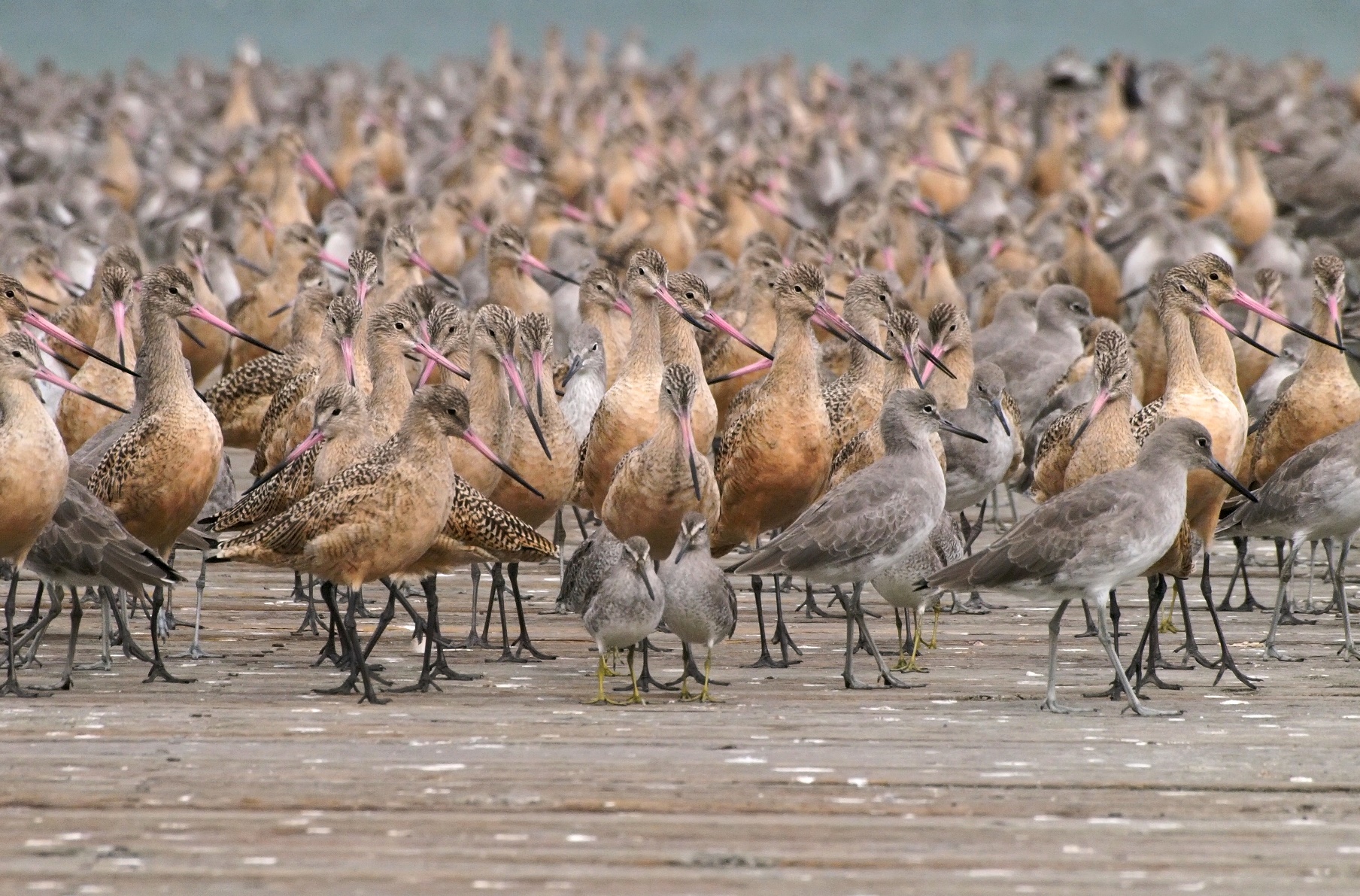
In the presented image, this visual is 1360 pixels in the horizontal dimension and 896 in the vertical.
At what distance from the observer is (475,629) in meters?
8.62

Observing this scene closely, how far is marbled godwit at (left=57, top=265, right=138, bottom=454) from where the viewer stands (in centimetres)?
1008

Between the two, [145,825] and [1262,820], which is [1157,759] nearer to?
[1262,820]

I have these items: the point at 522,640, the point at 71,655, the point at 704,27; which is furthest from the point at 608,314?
the point at 704,27

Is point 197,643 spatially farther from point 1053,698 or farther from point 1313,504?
point 1313,504

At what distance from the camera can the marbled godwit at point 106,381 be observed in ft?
33.1

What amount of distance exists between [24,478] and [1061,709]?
353 cm

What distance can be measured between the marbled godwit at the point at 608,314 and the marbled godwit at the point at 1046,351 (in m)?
2.10

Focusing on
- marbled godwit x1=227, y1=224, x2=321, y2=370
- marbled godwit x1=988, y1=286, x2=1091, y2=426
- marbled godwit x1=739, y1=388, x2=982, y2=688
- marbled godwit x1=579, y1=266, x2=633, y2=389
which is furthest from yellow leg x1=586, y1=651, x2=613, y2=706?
marbled godwit x1=227, y1=224, x2=321, y2=370

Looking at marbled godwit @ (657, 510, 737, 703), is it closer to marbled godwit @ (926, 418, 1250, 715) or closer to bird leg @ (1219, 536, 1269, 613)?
marbled godwit @ (926, 418, 1250, 715)

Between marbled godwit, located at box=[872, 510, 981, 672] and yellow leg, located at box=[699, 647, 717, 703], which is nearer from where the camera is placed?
yellow leg, located at box=[699, 647, 717, 703]

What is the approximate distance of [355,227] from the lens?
19203 millimetres

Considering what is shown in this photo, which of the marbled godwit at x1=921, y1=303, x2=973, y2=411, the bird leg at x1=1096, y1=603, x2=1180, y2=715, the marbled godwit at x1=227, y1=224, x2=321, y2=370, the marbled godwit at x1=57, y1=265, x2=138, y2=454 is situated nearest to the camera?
the bird leg at x1=1096, y1=603, x2=1180, y2=715

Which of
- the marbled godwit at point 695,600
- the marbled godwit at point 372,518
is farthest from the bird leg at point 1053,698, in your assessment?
the marbled godwit at point 372,518

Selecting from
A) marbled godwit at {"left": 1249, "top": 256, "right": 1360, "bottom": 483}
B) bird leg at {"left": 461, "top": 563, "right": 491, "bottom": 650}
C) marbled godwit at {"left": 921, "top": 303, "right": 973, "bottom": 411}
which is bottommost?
bird leg at {"left": 461, "top": 563, "right": 491, "bottom": 650}
